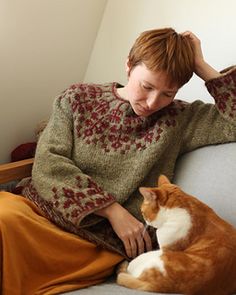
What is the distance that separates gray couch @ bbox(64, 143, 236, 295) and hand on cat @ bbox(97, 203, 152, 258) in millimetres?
112

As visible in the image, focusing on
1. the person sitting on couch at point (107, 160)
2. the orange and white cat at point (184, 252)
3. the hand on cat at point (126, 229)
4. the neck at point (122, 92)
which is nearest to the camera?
the orange and white cat at point (184, 252)

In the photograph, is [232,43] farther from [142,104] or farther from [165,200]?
[165,200]

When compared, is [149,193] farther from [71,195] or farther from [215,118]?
[215,118]

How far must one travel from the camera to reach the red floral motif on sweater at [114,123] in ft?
4.39

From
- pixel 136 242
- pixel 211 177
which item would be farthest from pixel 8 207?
pixel 211 177

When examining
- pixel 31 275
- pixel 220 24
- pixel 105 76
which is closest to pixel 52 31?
pixel 105 76

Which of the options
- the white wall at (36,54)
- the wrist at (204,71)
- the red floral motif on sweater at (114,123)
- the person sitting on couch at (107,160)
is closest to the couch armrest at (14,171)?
the person sitting on couch at (107,160)

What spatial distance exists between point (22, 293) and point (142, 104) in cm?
62

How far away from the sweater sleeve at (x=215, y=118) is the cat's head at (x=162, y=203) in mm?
275

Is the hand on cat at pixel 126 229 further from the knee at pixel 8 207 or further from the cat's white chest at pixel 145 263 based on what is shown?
the knee at pixel 8 207

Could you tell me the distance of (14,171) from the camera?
4.68 feet

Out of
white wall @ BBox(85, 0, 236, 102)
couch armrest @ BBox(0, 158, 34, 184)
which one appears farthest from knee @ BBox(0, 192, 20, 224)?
white wall @ BBox(85, 0, 236, 102)

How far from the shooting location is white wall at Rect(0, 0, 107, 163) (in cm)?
170

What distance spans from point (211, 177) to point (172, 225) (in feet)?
0.91
